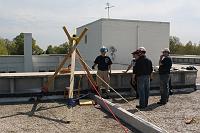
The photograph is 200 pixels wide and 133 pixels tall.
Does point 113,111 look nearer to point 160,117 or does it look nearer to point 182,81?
point 160,117

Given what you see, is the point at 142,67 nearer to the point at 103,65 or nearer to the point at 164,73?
the point at 164,73

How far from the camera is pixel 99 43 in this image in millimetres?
30516

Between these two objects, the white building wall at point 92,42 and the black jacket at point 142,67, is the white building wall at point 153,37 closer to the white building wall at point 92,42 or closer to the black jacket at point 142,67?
the white building wall at point 92,42

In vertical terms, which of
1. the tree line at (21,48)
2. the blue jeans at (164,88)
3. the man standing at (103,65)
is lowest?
the blue jeans at (164,88)

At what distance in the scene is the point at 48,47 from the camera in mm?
65000

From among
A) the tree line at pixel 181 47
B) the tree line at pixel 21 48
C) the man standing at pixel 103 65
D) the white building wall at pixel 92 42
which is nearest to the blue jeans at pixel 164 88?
the man standing at pixel 103 65

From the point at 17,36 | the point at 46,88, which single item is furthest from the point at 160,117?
the point at 17,36

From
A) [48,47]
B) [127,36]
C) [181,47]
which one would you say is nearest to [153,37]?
[127,36]

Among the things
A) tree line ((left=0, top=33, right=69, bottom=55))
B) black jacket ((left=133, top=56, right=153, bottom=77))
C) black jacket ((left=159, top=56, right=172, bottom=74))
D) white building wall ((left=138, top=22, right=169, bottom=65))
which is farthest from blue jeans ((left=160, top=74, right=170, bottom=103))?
tree line ((left=0, top=33, right=69, bottom=55))

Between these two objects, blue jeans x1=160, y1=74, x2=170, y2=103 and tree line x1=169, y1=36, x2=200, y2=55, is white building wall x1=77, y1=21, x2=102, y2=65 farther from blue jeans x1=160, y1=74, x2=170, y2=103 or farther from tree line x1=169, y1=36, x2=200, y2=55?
tree line x1=169, y1=36, x2=200, y2=55

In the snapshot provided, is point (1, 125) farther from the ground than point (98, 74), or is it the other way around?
point (98, 74)

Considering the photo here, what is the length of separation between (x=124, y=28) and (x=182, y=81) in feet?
53.2

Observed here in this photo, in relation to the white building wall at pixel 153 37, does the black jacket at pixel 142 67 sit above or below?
below

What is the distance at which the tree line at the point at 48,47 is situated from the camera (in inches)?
2135
